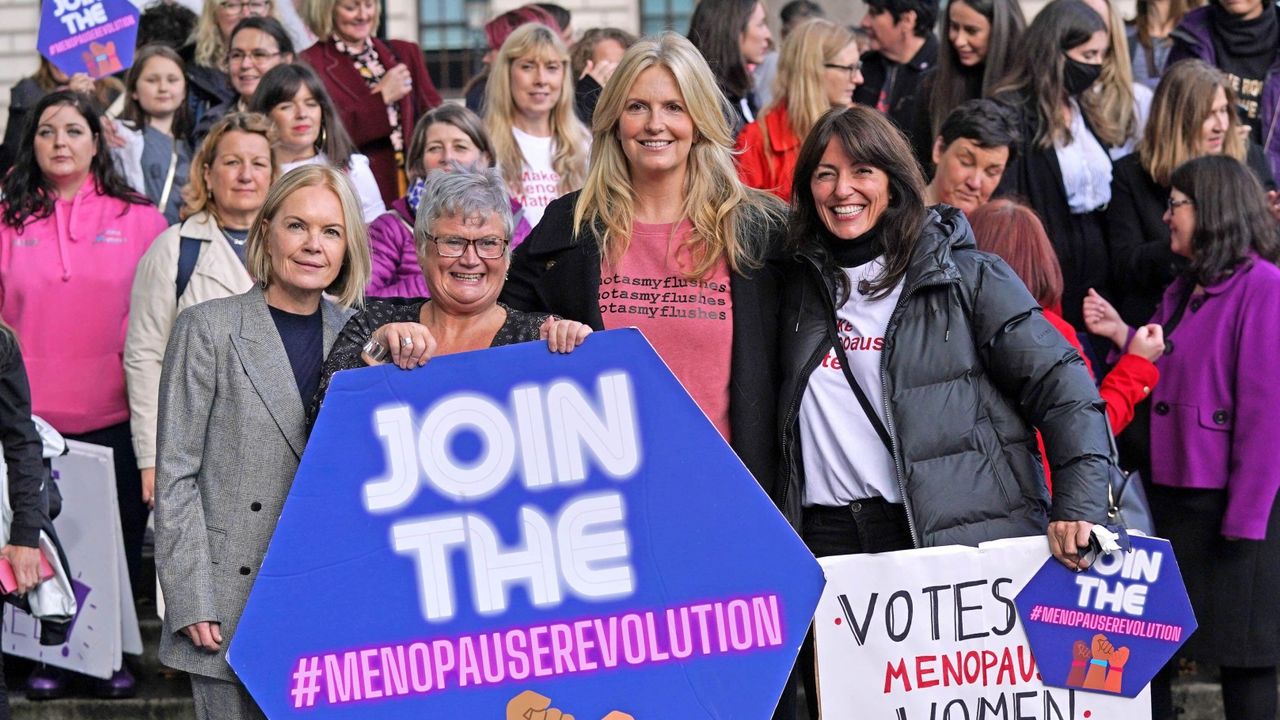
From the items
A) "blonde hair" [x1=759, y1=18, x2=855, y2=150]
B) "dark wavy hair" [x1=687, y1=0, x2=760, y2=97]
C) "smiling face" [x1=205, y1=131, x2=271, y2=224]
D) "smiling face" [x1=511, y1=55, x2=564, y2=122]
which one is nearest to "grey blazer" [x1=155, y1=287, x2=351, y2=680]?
"smiling face" [x1=205, y1=131, x2=271, y2=224]

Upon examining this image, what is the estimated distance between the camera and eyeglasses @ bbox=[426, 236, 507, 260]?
408 cm

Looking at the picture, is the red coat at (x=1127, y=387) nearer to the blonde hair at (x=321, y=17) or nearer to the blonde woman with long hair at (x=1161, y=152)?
the blonde woman with long hair at (x=1161, y=152)

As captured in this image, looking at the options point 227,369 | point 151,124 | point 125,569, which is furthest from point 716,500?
point 151,124

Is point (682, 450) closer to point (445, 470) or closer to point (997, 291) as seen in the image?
point (445, 470)

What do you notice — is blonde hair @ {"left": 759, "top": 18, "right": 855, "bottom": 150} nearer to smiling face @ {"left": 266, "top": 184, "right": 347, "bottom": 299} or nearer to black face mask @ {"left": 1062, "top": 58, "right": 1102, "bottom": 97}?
black face mask @ {"left": 1062, "top": 58, "right": 1102, "bottom": 97}

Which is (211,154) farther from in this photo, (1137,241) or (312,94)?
(1137,241)

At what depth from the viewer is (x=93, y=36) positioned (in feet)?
27.5

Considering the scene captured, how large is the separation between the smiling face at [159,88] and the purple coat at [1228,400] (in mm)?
4833

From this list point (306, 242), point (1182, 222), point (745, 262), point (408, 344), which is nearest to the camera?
point (408, 344)

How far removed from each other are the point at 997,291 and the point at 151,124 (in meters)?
5.21

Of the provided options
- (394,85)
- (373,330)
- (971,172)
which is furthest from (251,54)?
(373,330)

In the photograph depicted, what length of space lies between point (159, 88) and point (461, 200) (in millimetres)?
4549

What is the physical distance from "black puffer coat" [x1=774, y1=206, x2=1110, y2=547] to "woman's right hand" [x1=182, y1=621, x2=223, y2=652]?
1502 millimetres

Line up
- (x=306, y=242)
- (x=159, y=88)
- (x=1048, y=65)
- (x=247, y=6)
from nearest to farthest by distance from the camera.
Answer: (x=306, y=242) < (x=1048, y=65) < (x=159, y=88) < (x=247, y=6)
